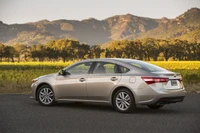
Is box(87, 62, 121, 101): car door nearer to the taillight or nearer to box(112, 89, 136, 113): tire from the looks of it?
box(112, 89, 136, 113): tire

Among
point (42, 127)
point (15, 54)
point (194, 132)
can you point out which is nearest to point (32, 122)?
point (42, 127)

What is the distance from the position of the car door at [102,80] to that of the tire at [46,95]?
1.39 m

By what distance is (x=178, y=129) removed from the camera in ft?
26.0

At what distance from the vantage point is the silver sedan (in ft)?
34.3

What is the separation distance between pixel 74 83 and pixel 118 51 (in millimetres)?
173462

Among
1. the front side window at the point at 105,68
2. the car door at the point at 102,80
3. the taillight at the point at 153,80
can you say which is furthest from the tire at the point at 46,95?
the taillight at the point at 153,80

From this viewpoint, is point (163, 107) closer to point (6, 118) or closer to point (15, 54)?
point (6, 118)

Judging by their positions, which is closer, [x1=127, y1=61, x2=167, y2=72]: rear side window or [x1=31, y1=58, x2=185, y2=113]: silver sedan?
[x1=31, y1=58, x2=185, y2=113]: silver sedan

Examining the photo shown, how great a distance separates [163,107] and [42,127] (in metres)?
5.29

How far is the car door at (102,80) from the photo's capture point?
36.0ft

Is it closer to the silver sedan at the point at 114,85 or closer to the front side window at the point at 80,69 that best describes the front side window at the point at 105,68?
the silver sedan at the point at 114,85

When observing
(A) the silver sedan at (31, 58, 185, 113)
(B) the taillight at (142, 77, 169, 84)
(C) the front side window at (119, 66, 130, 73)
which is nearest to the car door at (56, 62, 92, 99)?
(A) the silver sedan at (31, 58, 185, 113)

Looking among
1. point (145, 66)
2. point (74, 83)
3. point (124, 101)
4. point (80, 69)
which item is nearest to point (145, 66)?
point (145, 66)

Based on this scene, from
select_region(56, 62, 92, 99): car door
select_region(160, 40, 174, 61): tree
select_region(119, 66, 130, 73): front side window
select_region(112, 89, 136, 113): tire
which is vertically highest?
select_region(160, 40, 174, 61): tree
